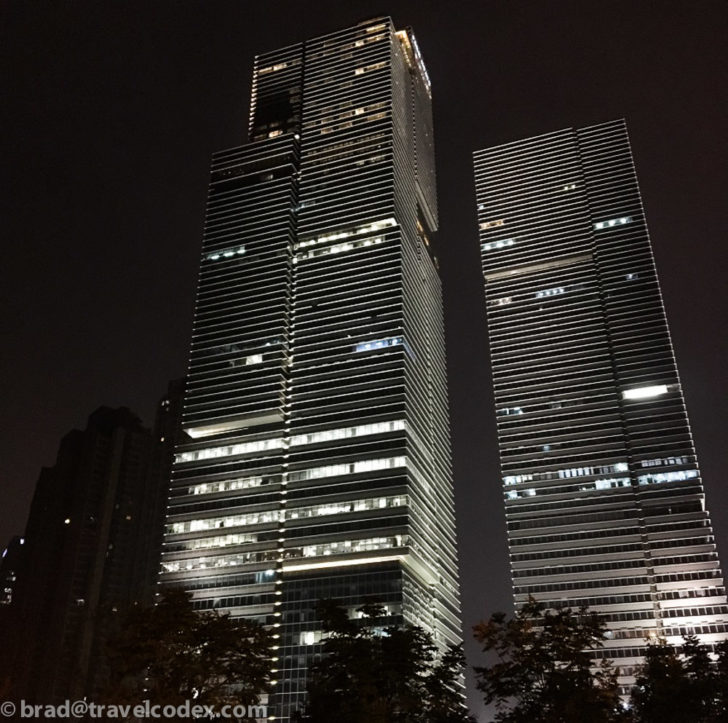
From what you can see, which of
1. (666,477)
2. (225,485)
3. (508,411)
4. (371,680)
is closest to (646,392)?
(666,477)

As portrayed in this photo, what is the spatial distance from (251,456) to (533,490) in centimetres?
6956

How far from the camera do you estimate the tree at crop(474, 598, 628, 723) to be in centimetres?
4169

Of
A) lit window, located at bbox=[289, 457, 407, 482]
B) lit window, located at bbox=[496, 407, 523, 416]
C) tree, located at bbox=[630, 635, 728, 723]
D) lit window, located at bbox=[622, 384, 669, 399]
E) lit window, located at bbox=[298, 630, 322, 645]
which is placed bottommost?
tree, located at bbox=[630, 635, 728, 723]

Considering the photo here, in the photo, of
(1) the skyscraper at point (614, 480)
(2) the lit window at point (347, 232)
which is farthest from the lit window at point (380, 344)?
(1) the skyscraper at point (614, 480)

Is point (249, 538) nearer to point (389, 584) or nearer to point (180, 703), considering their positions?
point (389, 584)

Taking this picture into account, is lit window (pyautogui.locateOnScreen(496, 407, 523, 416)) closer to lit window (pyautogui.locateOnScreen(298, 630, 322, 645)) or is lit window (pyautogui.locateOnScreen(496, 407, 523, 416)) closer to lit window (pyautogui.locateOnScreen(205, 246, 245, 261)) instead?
lit window (pyautogui.locateOnScreen(205, 246, 245, 261))

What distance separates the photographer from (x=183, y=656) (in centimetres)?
4959

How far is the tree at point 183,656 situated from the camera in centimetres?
4847

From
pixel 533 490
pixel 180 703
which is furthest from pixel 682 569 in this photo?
pixel 180 703

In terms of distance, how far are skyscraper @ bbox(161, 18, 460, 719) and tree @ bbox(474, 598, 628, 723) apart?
270ft

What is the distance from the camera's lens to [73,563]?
7830 inches

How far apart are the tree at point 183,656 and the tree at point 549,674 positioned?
620 inches

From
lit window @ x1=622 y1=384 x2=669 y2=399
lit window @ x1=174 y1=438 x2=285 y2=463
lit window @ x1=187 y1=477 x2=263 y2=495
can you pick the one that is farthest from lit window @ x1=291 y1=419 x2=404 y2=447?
lit window @ x1=622 y1=384 x2=669 y2=399

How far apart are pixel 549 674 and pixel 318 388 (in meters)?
116
